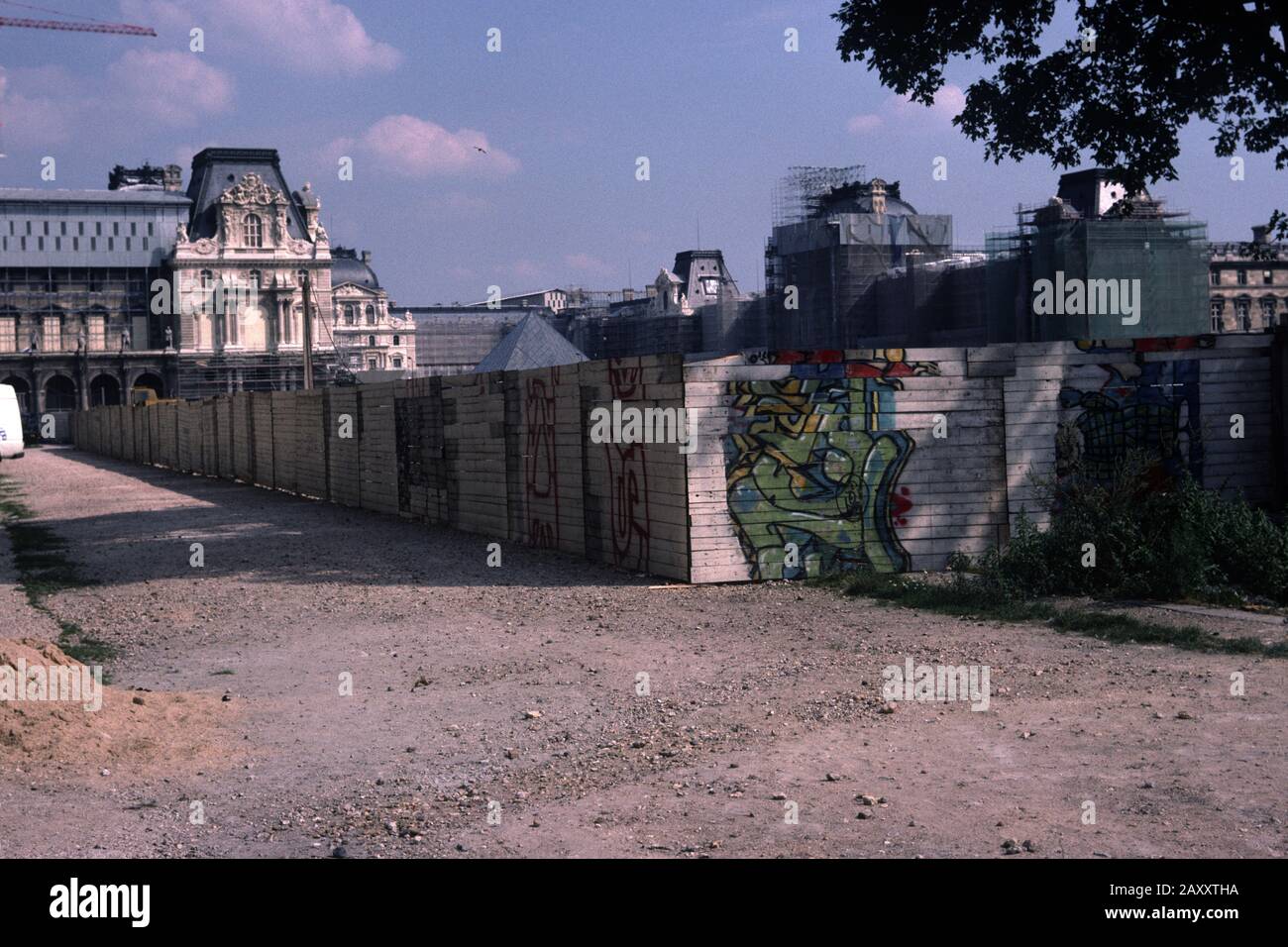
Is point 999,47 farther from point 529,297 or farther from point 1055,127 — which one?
point 529,297

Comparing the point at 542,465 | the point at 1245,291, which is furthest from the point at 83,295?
the point at 542,465

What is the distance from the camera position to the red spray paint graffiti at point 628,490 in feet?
46.6

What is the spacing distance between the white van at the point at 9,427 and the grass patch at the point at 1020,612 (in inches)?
1413

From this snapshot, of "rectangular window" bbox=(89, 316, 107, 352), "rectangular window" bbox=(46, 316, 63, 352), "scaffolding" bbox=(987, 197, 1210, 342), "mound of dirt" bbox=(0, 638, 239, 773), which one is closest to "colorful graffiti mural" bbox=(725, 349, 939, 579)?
"mound of dirt" bbox=(0, 638, 239, 773)

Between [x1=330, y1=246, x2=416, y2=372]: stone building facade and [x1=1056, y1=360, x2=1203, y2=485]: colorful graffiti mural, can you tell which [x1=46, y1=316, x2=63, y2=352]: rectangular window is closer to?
[x1=330, y1=246, x2=416, y2=372]: stone building facade

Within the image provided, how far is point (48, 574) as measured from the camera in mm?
15820

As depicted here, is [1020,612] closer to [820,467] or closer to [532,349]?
[820,467]

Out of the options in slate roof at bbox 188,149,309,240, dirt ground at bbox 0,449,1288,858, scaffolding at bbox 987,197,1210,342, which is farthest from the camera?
slate roof at bbox 188,149,309,240

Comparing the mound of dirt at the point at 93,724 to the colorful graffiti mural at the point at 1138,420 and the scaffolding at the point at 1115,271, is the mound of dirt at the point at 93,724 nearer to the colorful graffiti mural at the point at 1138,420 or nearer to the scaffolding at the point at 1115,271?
the colorful graffiti mural at the point at 1138,420

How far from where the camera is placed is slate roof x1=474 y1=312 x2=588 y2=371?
2009 inches

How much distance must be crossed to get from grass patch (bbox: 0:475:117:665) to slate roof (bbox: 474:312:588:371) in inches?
1017

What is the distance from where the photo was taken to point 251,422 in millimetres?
35156

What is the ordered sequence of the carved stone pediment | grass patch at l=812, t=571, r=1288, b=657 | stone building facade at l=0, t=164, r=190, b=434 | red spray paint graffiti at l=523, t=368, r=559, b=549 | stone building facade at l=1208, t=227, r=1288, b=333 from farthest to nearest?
the carved stone pediment < stone building facade at l=0, t=164, r=190, b=434 < stone building facade at l=1208, t=227, r=1288, b=333 < red spray paint graffiti at l=523, t=368, r=559, b=549 < grass patch at l=812, t=571, r=1288, b=657
